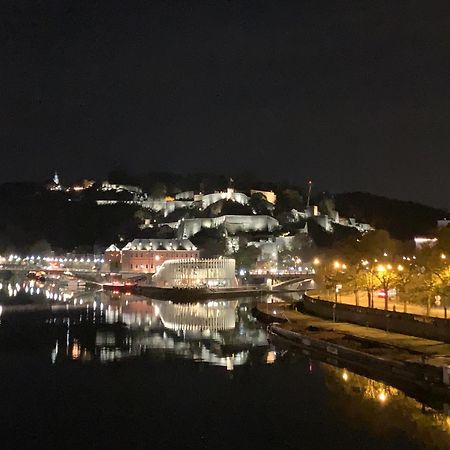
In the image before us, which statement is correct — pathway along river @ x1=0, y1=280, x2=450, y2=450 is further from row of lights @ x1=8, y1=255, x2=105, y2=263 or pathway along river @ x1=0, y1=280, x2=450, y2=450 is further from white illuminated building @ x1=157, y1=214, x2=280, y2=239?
row of lights @ x1=8, y1=255, x2=105, y2=263

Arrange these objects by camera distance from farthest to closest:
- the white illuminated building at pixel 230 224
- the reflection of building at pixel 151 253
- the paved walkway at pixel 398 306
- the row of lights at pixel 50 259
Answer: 1. the row of lights at pixel 50 259
2. the white illuminated building at pixel 230 224
3. the reflection of building at pixel 151 253
4. the paved walkway at pixel 398 306

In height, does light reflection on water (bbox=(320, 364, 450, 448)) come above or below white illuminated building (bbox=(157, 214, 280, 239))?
below

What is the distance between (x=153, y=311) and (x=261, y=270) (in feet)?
98.3

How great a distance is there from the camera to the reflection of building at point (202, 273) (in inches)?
1917

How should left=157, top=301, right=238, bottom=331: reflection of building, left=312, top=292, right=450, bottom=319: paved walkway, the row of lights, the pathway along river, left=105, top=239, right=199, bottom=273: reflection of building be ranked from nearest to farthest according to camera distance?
the pathway along river
left=312, top=292, right=450, bottom=319: paved walkway
left=157, top=301, right=238, bottom=331: reflection of building
left=105, top=239, right=199, bottom=273: reflection of building
the row of lights

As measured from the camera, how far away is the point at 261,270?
209 feet

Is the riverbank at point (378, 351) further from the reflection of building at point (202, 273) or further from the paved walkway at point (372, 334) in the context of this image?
the reflection of building at point (202, 273)

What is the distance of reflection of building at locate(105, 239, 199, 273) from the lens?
202 ft

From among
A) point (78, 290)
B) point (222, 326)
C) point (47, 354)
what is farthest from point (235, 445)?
point (78, 290)

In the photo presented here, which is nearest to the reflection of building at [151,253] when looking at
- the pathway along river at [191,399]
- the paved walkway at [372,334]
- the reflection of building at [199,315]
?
the reflection of building at [199,315]

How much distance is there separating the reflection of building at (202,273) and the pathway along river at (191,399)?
24.2 metres

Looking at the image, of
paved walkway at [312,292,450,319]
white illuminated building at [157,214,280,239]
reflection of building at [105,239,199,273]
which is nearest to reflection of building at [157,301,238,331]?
paved walkway at [312,292,450,319]

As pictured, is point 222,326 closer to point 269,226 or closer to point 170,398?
point 170,398

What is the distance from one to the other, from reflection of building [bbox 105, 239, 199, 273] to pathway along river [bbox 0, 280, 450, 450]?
37.0 metres
